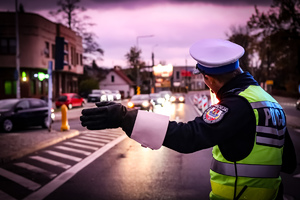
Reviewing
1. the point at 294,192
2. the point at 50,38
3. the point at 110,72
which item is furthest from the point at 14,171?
the point at 110,72

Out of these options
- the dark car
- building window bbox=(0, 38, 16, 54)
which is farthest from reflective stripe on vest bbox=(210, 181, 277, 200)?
building window bbox=(0, 38, 16, 54)

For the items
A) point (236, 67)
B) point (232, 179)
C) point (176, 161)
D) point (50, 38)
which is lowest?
→ point (176, 161)

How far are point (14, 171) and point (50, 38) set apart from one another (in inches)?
1416

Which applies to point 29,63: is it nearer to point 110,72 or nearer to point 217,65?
point 217,65

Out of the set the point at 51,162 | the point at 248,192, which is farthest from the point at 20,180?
the point at 248,192

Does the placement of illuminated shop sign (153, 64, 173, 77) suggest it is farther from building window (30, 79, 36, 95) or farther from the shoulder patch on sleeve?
the shoulder patch on sleeve

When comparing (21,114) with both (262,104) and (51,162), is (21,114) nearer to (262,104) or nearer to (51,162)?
(51,162)

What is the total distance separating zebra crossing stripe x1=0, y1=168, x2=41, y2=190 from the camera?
20.4 feet

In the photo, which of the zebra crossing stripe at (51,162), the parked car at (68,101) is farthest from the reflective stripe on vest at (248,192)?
the parked car at (68,101)

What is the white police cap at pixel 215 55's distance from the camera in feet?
6.06

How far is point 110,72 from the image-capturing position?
8262 cm

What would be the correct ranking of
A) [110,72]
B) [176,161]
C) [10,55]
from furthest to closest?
[110,72] → [10,55] → [176,161]

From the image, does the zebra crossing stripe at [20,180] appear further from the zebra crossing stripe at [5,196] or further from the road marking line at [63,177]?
the zebra crossing stripe at [5,196]

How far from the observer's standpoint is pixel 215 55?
187cm
